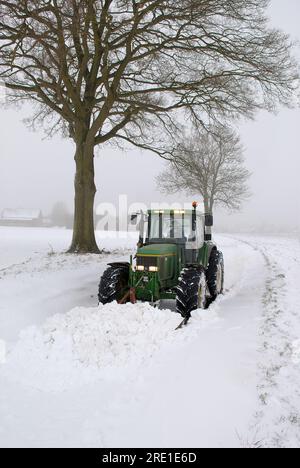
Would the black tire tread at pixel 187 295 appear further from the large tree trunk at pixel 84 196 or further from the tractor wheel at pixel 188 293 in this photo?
the large tree trunk at pixel 84 196

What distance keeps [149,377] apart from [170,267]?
11.3ft

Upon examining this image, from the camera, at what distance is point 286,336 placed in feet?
20.0

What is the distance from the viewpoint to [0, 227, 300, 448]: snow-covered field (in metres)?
3.72

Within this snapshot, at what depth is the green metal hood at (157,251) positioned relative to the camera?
7527 millimetres

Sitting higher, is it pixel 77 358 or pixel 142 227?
pixel 142 227

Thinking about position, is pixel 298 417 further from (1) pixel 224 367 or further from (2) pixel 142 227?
(2) pixel 142 227

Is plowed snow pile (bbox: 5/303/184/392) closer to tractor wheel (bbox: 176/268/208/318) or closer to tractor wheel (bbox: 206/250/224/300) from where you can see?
tractor wheel (bbox: 176/268/208/318)

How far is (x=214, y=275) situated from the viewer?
889cm

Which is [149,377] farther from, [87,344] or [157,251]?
[157,251]

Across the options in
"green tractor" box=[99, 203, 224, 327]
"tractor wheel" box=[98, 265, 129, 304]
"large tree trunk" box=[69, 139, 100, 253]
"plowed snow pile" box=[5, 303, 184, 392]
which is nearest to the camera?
"plowed snow pile" box=[5, 303, 184, 392]

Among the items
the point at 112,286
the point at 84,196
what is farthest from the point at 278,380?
the point at 84,196

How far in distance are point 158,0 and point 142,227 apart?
24.4ft

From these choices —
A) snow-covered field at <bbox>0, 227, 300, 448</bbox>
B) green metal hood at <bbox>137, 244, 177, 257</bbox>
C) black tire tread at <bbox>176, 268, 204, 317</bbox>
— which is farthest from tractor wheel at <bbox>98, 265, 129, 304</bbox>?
black tire tread at <bbox>176, 268, 204, 317</bbox>

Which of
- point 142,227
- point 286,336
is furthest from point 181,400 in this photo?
point 142,227
